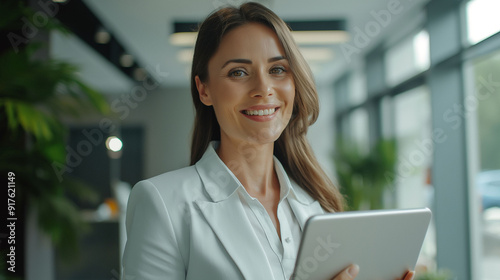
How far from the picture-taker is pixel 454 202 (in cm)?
455

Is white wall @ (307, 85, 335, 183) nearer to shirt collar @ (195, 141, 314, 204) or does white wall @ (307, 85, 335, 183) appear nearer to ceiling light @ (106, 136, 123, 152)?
ceiling light @ (106, 136, 123, 152)

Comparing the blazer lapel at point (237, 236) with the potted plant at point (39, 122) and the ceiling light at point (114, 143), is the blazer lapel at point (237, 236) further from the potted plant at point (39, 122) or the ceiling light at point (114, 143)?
the ceiling light at point (114, 143)

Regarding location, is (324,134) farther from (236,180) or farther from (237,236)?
(237,236)

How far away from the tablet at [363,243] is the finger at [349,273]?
0.03 ft

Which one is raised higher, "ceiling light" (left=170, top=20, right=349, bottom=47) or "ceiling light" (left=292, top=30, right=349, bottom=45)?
"ceiling light" (left=170, top=20, right=349, bottom=47)

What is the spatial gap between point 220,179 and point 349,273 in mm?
415

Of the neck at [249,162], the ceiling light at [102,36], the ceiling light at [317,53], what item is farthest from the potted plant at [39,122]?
the ceiling light at [317,53]

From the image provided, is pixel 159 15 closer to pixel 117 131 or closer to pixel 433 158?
pixel 433 158

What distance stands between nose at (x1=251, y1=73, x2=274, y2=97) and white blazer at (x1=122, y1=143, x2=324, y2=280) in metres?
0.28

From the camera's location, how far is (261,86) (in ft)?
3.80

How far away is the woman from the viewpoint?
104 cm

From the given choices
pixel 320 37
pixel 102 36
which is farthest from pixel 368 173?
pixel 102 36

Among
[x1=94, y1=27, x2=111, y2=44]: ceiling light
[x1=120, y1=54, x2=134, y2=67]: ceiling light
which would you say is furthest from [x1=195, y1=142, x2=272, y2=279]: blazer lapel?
[x1=120, y1=54, x2=134, y2=67]: ceiling light

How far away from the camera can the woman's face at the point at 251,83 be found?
1165mm
